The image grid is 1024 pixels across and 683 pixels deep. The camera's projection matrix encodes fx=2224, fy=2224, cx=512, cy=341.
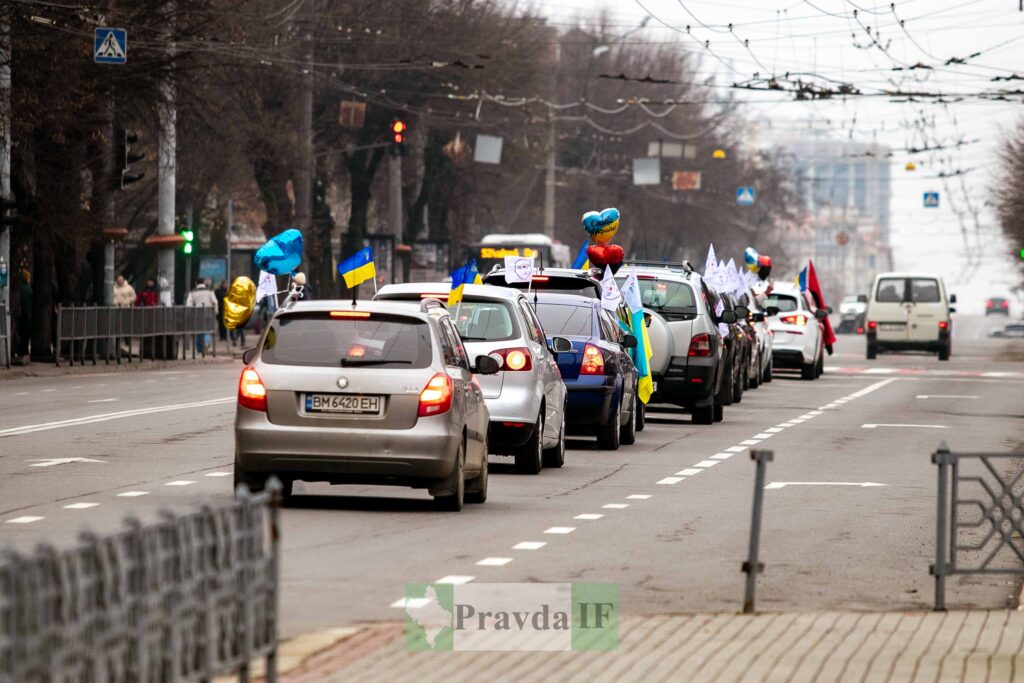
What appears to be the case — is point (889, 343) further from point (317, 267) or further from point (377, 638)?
point (377, 638)

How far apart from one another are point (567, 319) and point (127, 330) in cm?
2403

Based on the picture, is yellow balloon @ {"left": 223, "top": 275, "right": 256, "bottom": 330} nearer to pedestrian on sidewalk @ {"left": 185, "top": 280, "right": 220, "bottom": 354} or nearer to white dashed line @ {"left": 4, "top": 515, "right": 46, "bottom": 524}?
white dashed line @ {"left": 4, "top": 515, "right": 46, "bottom": 524}

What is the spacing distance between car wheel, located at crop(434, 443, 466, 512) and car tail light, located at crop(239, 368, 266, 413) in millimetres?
1332

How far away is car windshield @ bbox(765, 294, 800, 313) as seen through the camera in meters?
46.3

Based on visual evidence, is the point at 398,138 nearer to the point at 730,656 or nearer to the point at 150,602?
the point at 730,656

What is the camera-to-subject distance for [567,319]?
73.8 feet

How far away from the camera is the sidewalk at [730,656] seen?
8.27m

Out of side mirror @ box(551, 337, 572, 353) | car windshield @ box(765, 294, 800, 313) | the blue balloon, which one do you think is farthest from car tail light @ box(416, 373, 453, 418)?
car windshield @ box(765, 294, 800, 313)

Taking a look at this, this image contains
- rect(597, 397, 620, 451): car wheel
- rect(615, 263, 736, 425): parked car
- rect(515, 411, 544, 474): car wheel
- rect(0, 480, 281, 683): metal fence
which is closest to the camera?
rect(0, 480, 281, 683): metal fence

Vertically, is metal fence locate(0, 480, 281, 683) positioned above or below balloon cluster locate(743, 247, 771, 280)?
below

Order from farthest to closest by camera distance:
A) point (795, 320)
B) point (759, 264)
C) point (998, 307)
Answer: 1. point (998, 307)
2. point (759, 264)
3. point (795, 320)

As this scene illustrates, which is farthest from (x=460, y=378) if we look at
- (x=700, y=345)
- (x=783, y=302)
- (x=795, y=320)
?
(x=783, y=302)

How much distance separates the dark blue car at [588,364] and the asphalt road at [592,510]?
1.20ft

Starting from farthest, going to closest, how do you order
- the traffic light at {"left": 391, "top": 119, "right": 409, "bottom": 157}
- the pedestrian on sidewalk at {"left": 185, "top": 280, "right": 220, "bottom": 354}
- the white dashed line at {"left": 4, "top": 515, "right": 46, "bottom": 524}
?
the pedestrian on sidewalk at {"left": 185, "top": 280, "right": 220, "bottom": 354} < the traffic light at {"left": 391, "top": 119, "right": 409, "bottom": 157} < the white dashed line at {"left": 4, "top": 515, "right": 46, "bottom": 524}
